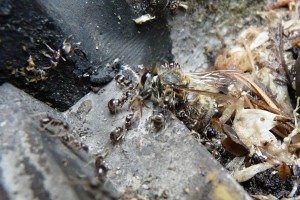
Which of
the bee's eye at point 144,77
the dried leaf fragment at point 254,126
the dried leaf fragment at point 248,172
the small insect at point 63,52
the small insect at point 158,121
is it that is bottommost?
the dried leaf fragment at point 248,172

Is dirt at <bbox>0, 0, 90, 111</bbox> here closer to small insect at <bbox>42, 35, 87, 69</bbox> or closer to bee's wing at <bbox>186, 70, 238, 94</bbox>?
small insect at <bbox>42, 35, 87, 69</bbox>

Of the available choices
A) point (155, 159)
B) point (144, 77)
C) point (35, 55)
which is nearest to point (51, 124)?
point (35, 55)

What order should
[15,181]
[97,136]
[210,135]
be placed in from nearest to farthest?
[15,181] < [97,136] < [210,135]

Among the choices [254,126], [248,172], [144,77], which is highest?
[144,77]

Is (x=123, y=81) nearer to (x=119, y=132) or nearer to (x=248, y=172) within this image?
(x=119, y=132)

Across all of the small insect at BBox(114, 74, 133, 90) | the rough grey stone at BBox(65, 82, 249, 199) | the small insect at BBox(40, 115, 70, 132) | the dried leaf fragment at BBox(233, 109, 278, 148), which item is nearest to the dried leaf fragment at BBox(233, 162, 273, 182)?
the dried leaf fragment at BBox(233, 109, 278, 148)

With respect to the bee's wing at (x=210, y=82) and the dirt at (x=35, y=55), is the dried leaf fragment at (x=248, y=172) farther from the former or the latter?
the dirt at (x=35, y=55)

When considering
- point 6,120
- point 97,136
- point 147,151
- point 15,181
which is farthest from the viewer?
point 97,136

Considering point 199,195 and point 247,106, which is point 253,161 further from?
point 199,195

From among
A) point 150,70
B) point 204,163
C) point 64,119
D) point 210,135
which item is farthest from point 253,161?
point 64,119

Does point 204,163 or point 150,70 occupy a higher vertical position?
point 150,70

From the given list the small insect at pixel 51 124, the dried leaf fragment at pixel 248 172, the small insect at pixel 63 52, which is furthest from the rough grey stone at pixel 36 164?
the dried leaf fragment at pixel 248 172
